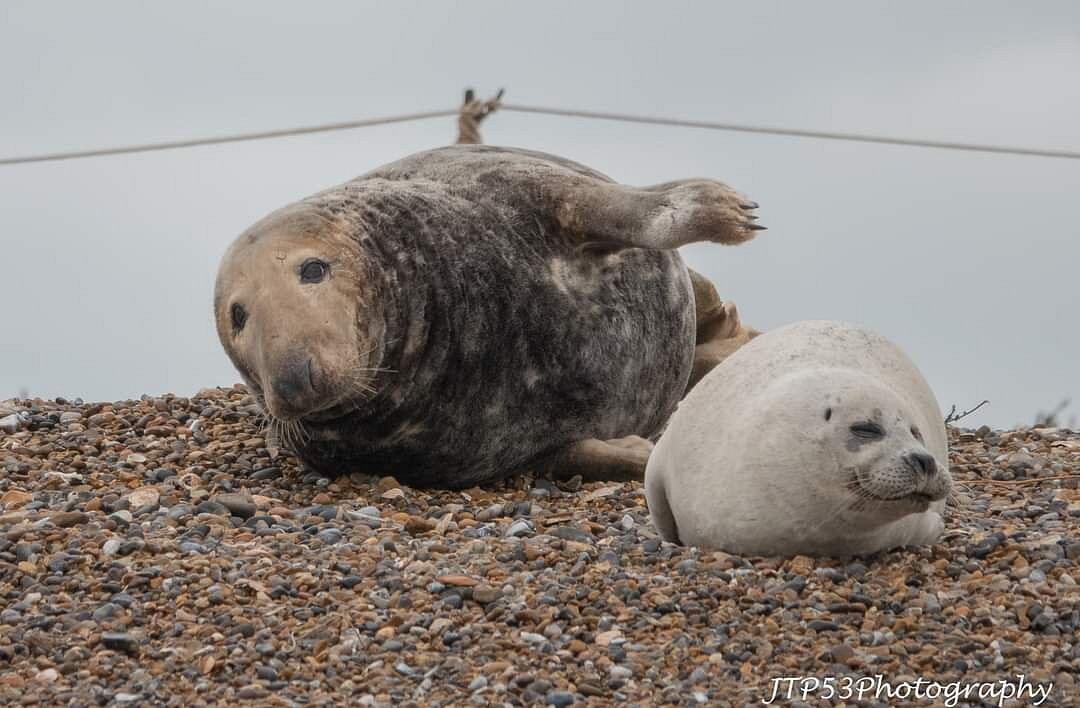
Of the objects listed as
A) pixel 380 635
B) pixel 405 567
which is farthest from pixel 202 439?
pixel 380 635

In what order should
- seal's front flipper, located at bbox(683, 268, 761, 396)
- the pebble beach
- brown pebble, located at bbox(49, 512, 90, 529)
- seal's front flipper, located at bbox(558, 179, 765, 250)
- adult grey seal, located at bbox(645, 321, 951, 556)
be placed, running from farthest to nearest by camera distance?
seal's front flipper, located at bbox(683, 268, 761, 396) < seal's front flipper, located at bbox(558, 179, 765, 250) < brown pebble, located at bbox(49, 512, 90, 529) < adult grey seal, located at bbox(645, 321, 951, 556) < the pebble beach

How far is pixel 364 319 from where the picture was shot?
26.3ft

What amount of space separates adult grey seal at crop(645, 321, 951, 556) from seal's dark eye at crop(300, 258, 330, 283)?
1.75m

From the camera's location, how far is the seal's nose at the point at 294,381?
7.52 m

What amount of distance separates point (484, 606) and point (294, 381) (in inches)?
71.9

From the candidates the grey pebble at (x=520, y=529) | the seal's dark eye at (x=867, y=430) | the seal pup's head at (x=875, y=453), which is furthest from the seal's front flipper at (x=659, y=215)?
the seal's dark eye at (x=867, y=430)

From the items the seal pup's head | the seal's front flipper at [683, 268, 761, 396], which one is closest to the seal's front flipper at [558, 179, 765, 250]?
the seal's front flipper at [683, 268, 761, 396]

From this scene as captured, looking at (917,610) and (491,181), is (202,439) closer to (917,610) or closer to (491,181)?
(491,181)

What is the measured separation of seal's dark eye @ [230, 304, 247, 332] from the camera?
7.89 m

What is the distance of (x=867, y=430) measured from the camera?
6.37 metres

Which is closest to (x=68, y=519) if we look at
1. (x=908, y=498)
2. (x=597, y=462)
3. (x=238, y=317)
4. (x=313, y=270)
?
(x=238, y=317)

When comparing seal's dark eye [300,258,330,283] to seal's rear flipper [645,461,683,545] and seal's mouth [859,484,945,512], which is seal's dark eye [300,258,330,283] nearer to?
seal's rear flipper [645,461,683,545]

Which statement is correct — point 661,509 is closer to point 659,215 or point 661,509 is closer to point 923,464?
point 923,464

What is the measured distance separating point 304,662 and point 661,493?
187 centimetres
